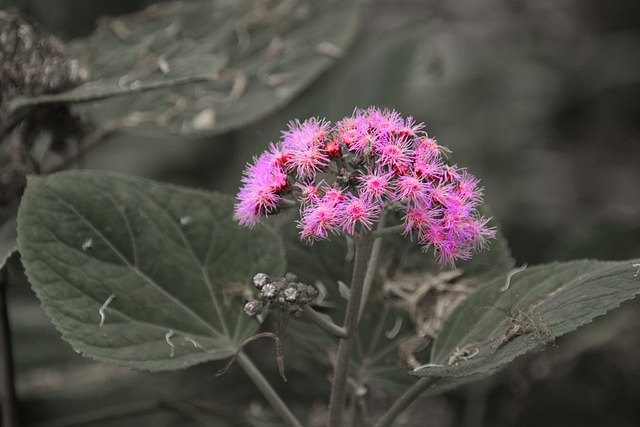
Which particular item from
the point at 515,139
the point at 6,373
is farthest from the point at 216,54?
the point at 515,139

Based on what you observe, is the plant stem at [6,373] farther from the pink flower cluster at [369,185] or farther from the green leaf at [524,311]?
the green leaf at [524,311]

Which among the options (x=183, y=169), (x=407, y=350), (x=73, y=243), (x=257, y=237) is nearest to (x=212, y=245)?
(x=257, y=237)

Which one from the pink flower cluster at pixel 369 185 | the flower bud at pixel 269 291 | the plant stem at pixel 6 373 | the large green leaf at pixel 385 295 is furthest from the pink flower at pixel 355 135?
the plant stem at pixel 6 373

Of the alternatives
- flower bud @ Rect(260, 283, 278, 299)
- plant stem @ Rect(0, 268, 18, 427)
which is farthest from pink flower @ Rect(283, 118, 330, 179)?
plant stem @ Rect(0, 268, 18, 427)

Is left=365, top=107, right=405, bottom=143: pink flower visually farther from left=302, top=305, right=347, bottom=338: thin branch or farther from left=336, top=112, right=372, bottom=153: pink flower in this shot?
left=302, top=305, right=347, bottom=338: thin branch

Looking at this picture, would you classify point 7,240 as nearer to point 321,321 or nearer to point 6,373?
point 6,373
